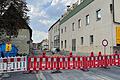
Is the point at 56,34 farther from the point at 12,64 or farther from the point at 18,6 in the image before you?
the point at 12,64

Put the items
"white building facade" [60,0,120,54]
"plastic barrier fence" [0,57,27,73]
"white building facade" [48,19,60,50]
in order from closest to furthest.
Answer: "plastic barrier fence" [0,57,27,73], "white building facade" [60,0,120,54], "white building facade" [48,19,60,50]

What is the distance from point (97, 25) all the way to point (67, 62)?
1439 cm

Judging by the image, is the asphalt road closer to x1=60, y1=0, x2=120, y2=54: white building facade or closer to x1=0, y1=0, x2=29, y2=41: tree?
x1=60, y1=0, x2=120, y2=54: white building facade

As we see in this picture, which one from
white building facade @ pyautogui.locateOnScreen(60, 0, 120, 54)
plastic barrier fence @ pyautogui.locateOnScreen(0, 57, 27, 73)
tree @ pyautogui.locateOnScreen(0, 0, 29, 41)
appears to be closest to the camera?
plastic barrier fence @ pyautogui.locateOnScreen(0, 57, 27, 73)

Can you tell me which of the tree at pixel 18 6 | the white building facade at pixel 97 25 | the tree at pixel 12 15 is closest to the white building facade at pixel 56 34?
the white building facade at pixel 97 25

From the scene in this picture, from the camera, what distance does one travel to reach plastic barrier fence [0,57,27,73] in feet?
43.5

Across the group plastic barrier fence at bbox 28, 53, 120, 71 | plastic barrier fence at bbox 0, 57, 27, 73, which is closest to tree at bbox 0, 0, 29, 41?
plastic barrier fence at bbox 28, 53, 120, 71

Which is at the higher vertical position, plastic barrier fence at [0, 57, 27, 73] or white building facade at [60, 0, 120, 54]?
white building facade at [60, 0, 120, 54]

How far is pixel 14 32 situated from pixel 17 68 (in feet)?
56.1

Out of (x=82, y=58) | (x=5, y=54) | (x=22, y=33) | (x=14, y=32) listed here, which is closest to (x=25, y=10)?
(x=14, y=32)

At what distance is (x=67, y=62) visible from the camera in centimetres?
1521

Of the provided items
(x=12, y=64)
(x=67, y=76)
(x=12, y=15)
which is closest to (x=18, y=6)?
(x=12, y=15)

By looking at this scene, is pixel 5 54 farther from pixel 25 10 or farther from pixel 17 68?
pixel 25 10

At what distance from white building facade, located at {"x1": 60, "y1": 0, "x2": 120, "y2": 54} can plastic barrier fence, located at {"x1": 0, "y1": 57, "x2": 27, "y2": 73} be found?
1218 centimetres
